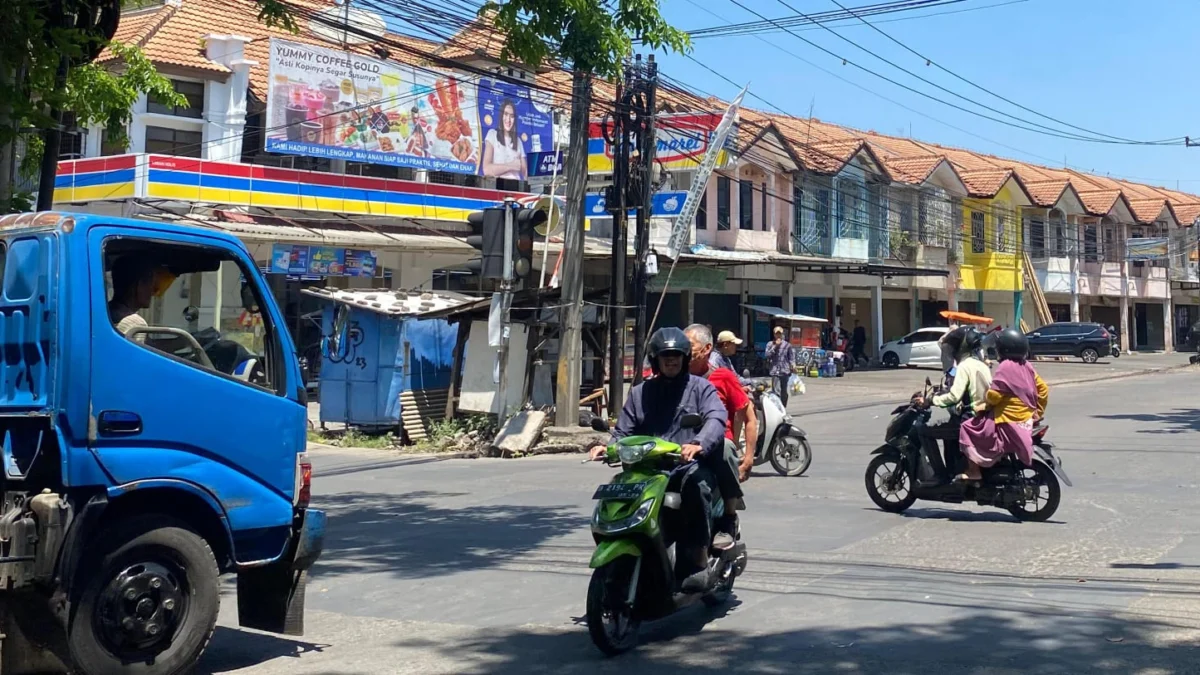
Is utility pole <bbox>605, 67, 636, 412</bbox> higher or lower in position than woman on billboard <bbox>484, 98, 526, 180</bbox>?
lower

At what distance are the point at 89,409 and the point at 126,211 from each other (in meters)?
18.9

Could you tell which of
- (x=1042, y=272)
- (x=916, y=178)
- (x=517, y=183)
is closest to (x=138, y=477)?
(x=517, y=183)

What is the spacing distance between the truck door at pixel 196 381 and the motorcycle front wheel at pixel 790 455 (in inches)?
327

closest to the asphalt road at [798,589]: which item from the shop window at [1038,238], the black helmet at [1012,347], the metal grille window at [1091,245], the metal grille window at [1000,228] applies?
the black helmet at [1012,347]

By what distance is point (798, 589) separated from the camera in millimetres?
7434

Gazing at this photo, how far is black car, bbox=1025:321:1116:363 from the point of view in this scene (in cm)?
4434

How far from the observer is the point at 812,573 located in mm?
7945

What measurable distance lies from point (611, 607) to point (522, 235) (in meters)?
10.3

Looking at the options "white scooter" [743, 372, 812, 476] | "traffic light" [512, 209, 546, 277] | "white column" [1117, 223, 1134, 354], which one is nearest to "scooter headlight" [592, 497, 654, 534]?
"white scooter" [743, 372, 812, 476]

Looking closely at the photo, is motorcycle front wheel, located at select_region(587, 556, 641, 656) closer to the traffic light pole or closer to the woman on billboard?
the traffic light pole

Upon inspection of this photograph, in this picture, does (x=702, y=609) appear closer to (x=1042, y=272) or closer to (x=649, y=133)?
(x=649, y=133)

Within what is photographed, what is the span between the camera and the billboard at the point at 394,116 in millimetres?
24453

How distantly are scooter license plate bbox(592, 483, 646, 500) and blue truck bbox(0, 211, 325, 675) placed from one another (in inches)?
61.1

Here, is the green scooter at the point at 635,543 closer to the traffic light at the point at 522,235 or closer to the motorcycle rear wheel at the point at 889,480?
the motorcycle rear wheel at the point at 889,480
